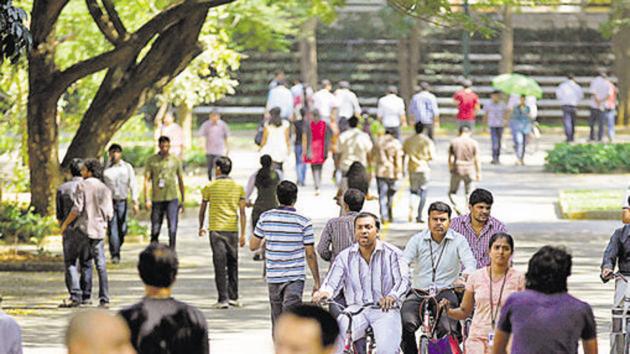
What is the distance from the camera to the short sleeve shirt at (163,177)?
21172 millimetres

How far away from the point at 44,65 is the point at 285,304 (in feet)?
33.3

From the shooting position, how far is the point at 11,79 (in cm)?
2702

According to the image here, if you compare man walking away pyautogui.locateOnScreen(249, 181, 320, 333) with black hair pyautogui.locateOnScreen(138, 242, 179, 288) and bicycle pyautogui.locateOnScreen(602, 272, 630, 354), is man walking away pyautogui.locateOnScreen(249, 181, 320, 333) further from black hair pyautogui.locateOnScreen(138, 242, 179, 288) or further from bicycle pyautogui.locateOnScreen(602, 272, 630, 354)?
black hair pyautogui.locateOnScreen(138, 242, 179, 288)

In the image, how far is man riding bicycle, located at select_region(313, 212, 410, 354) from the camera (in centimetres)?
1191

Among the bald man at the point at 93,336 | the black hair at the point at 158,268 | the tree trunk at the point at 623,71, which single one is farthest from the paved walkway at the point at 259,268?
the tree trunk at the point at 623,71

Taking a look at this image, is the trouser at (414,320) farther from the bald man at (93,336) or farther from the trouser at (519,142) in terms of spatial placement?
the trouser at (519,142)

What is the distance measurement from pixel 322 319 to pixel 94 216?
37.7 ft

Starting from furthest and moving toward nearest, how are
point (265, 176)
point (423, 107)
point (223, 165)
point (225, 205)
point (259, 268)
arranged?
point (423, 107), point (259, 268), point (265, 176), point (223, 165), point (225, 205)

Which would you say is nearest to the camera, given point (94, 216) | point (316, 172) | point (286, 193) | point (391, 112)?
Result: point (286, 193)

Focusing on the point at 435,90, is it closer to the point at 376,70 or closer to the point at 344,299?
the point at 376,70

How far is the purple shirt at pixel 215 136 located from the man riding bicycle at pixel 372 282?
19.0 meters

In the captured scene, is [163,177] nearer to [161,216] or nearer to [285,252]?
[161,216]

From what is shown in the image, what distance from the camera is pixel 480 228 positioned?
1288 cm

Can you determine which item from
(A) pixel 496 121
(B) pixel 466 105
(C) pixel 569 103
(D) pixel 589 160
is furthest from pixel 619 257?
(C) pixel 569 103
